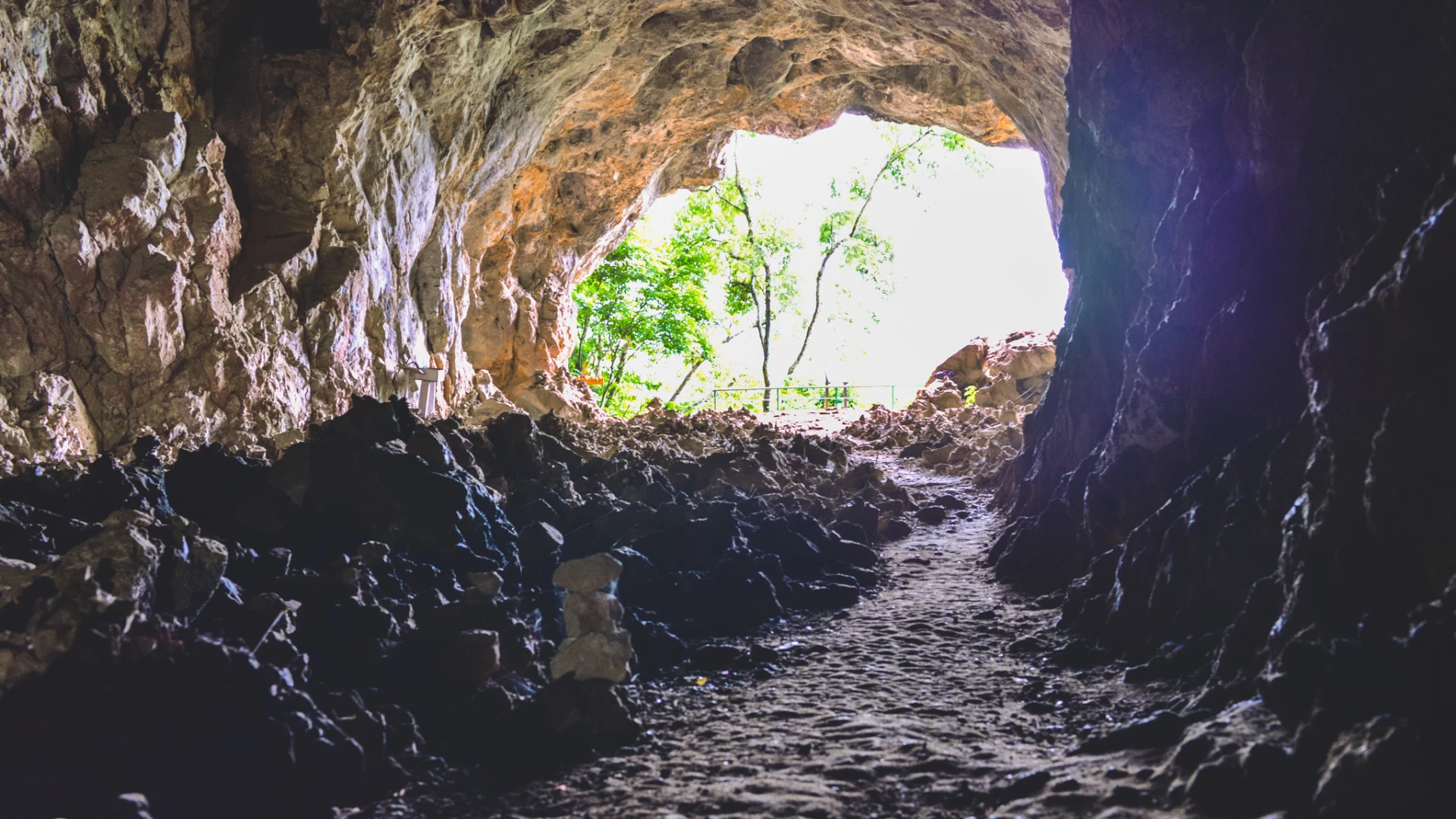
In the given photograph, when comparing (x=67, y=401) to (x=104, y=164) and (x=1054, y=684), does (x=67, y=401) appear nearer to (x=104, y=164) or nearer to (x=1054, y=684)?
(x=104, y=164)

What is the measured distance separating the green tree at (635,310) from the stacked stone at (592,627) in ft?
72.7

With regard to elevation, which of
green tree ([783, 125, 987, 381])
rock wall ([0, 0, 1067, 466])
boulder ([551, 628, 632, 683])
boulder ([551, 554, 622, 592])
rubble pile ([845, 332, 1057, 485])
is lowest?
boulder ([551, 628, 632, 683])

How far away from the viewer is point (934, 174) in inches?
1148

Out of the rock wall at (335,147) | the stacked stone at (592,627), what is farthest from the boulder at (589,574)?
the rock wall at (335,147)

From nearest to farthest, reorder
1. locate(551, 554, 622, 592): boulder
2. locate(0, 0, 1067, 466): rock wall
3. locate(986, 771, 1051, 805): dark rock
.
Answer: locate(986, 771, 1051, 805): dark rock, locate(551, 554, 622, 592): boulder, locate(0, 0, 1067, 466): rock wall

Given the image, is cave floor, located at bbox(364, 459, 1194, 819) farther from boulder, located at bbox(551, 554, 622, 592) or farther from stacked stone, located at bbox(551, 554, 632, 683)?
boulder, located at bbox(551, 554, 622, 592)

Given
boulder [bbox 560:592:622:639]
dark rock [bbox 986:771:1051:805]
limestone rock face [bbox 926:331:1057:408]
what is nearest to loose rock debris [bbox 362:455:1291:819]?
dark rock [bbox 986:771:1051:805]

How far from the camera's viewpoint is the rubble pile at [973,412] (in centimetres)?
1042

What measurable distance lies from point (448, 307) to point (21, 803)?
1110 centimetres

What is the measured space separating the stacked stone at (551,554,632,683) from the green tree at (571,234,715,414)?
22164 mm

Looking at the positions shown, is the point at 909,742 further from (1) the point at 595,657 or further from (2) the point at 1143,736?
(1) the point at 595,657

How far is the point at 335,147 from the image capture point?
8.98 meters

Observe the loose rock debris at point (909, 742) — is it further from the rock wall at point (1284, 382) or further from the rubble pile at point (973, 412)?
the rubble pile at point (973, 412)

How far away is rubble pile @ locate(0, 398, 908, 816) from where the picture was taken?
2111 millimetres
